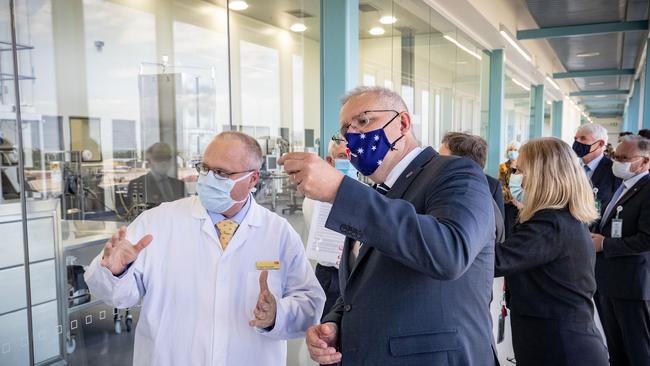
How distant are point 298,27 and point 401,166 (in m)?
3.38

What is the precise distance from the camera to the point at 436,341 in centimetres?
134

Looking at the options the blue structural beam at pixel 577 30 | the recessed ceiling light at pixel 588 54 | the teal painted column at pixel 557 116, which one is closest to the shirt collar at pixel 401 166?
the blue structural beam at pixel 577 30

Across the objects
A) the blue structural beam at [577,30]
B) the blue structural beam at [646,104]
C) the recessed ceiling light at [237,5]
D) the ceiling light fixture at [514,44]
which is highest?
the blue structural beam at [577,30]

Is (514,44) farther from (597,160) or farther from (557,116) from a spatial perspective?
(557,116)

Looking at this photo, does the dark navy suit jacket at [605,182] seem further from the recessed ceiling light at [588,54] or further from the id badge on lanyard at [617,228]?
the recessed ceiling light at [588,54]

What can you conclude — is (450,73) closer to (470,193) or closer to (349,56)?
(349,56)

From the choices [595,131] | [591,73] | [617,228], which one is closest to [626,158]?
[617,228]

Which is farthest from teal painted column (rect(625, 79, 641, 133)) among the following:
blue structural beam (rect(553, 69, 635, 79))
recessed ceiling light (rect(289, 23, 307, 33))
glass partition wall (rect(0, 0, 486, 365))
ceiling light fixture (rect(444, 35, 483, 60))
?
recessed ceiling light (rect(289, 23, 307, 33))

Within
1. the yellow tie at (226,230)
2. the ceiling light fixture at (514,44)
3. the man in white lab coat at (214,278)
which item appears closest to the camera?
the man in white lab coat at (214,278)

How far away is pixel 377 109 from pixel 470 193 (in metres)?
0.40

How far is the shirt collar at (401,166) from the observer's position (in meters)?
1.50

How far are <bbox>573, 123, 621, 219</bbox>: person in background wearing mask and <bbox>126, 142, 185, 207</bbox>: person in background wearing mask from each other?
407 centimetres

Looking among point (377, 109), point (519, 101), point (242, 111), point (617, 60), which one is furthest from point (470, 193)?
point (617, 60)

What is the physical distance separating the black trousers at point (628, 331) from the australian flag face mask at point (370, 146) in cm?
272
